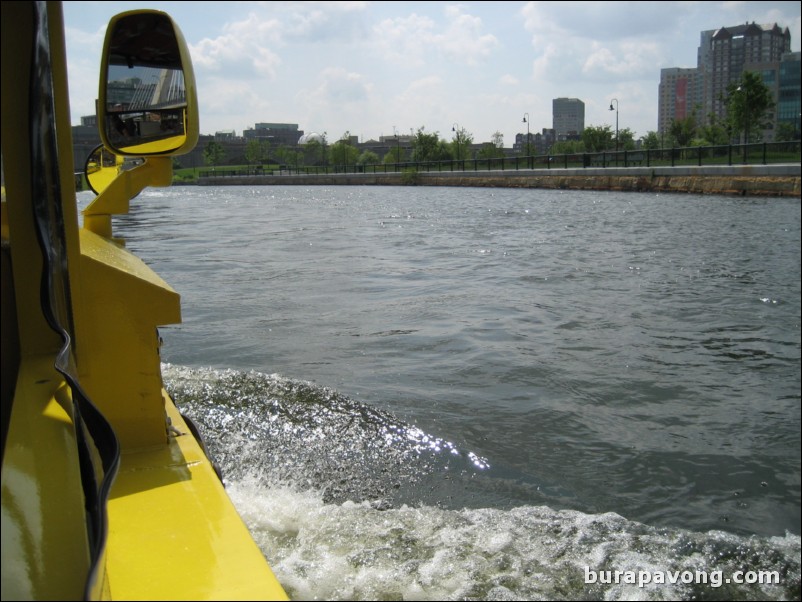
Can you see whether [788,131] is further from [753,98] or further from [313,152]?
[313,152]

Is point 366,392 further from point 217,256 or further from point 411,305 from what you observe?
point 217,256

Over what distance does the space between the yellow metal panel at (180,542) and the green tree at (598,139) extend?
76.4 m

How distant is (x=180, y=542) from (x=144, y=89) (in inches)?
59.5

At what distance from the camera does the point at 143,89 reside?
242 centimetres

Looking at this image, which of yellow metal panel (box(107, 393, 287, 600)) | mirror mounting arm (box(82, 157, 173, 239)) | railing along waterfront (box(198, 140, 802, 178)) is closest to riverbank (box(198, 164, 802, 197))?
railing along waterfront (box(198, 140, 802, 178))

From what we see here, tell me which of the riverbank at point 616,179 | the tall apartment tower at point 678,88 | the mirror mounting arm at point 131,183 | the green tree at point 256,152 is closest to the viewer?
the tall apartment tower at point 678,88

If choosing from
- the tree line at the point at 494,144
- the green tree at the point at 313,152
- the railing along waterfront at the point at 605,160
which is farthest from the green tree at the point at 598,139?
the green tree at the point at 313,152

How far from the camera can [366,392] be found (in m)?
5.46

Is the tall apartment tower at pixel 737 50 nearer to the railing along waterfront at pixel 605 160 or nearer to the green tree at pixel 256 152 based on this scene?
the railing along waterfront at pixel 605 160

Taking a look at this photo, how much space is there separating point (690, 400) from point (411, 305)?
4.81 m

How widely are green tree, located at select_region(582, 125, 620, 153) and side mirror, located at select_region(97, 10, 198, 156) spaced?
75.7m

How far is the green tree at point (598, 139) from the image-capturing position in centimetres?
7562

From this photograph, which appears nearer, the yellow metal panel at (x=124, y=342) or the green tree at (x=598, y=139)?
the yellow metal panel at (x=124, y=342)

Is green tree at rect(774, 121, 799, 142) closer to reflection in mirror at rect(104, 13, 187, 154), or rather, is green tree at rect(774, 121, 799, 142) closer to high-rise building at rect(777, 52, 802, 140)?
high-rise building at rect(777, 52, 802, 140)
